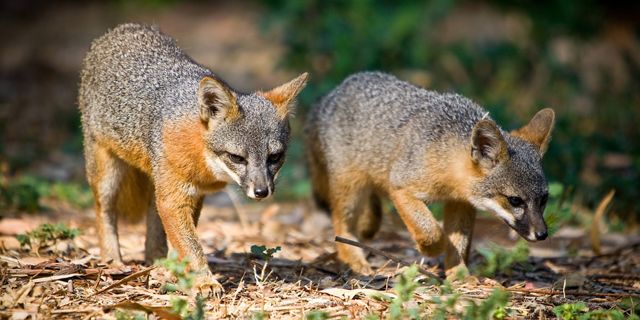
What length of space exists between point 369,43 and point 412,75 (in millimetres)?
2310

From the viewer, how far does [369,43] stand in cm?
1077

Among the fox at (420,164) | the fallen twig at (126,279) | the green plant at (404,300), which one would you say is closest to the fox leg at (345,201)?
the fox at (420,164)

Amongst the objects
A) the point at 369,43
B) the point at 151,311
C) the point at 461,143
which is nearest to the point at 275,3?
the point at 369,43

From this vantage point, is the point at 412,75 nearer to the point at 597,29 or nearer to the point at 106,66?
the point at 597,29

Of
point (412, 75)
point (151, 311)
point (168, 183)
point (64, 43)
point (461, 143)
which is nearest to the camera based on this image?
point (151, 311)

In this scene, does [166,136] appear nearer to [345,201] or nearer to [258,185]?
[258,185]

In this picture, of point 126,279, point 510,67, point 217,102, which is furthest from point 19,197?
point 510,67

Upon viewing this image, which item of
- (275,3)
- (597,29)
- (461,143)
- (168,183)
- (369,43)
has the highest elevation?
(597,29)

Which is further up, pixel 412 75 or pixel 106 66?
pixel 412 75

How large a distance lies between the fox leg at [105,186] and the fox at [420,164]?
201cm

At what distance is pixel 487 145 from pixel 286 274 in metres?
1.94

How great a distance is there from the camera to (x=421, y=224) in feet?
22.2

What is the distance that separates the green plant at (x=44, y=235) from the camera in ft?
21.7

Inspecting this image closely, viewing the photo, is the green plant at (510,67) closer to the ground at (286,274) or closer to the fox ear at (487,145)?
the ground at (286,274)
